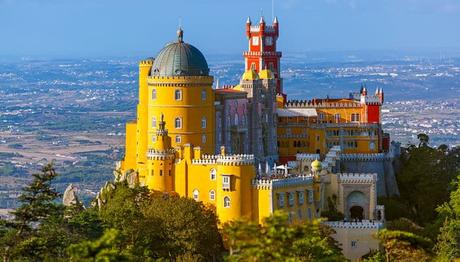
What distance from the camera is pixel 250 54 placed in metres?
111

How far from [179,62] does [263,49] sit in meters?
22.2

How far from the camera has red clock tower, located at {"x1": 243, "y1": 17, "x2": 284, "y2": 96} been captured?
11006 centimetres

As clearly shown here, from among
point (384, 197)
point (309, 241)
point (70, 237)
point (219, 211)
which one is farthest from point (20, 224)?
point (384, 197)

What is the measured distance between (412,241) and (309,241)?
735 centimetres

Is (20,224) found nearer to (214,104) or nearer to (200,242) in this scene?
(200,242)

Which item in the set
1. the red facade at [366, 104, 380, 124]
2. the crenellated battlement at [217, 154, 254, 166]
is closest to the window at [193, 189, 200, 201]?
the crenellated battlement at [217, 154, 254, 166]

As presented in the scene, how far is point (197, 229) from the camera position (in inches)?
3051

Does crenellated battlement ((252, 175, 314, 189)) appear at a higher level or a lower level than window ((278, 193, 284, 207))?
higher

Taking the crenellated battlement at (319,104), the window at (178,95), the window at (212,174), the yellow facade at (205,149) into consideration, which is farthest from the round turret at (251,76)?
the window at (212,174)

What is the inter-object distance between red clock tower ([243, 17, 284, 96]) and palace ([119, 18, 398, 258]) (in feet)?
0.57

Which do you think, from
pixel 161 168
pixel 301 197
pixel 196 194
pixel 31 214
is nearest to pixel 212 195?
pixel 196 194

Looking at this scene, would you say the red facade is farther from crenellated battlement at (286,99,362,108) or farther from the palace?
crenellated battlement at (286,99,362,108)

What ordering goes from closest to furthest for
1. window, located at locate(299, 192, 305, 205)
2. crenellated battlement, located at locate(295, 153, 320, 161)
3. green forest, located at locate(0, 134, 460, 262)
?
1. green forest, located at locate(0, 134, 460, 262)
2. window, located at locate(299, 192, 305, 205)
3. crenellated battlement, located at locate(295, 153, 320, 161)

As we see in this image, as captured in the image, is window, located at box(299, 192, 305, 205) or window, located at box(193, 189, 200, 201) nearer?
window, located at box(299, 192, 305, 205)
